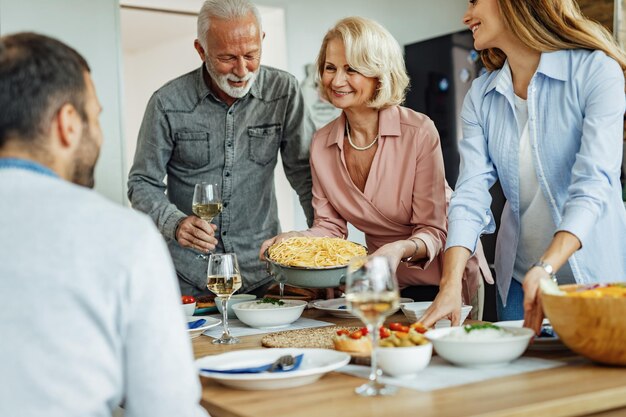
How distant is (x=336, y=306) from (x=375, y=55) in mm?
905

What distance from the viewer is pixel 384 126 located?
9.75 ft

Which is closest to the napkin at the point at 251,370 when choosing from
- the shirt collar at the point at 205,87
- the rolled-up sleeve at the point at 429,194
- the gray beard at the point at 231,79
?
the rolled-up sleeve at the point at 429,194

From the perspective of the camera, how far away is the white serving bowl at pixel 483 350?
1.70m

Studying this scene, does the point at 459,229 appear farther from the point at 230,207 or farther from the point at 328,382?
the point at 230,207

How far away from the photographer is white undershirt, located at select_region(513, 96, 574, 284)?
94.0 inches

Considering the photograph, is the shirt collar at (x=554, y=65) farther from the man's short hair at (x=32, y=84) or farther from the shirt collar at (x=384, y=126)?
the man's short hair at (x=32, y=84)

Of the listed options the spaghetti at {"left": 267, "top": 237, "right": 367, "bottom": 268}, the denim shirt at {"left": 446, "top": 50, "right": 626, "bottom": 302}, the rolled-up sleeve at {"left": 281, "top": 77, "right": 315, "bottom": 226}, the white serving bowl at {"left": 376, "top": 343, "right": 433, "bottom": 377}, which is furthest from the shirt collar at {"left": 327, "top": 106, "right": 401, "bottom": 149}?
the white serving bowl at {"left": 376, "top": 343, "right": 433, "bottom": 377}

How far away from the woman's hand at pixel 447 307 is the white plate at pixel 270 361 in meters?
0.38

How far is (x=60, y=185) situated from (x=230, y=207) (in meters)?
2.14

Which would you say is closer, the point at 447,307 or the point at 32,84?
the point at 32,84

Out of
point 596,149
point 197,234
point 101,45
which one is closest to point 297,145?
point 197,234

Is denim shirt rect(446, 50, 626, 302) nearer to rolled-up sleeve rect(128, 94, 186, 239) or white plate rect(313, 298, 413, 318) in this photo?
white plate rect(313, 298, 413, 318)

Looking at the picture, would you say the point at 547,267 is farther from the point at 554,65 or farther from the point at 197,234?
the point at 197,234

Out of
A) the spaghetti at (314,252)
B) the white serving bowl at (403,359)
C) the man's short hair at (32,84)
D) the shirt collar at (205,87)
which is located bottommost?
the white serving bowl at (403,359)
